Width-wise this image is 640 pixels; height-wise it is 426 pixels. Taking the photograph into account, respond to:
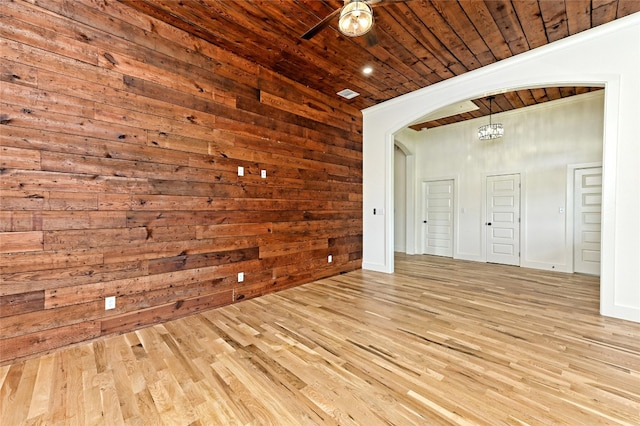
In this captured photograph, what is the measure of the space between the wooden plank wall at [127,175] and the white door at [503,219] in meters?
4.73

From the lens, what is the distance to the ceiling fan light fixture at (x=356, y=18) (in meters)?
2.11

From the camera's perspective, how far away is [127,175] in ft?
9.07

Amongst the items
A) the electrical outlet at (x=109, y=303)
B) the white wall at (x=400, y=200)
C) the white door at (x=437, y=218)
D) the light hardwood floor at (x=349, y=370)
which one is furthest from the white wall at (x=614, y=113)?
the electrical outlet at (x=109, y=303)

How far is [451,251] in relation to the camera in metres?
6.98

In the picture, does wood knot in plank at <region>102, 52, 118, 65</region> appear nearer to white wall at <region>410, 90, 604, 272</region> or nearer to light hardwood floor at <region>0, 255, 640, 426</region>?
light hardwood floor at <region>0, 255, 640, 426</region>

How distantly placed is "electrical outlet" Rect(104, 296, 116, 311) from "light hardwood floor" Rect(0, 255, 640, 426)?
31cm

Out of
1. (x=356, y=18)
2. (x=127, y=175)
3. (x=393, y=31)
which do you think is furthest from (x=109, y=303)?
(x=393, y=31)

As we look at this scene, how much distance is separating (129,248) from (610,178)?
525 cm

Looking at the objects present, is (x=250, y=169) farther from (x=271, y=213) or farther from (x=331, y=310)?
(x=331, y=310)

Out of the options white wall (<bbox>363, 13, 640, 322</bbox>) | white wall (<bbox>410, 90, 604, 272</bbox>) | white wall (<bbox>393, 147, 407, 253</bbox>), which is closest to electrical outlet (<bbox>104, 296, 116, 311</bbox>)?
white wall (<bbox>363, 13, 640, 322</bbox>)

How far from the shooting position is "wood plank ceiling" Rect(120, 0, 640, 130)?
9.02ft

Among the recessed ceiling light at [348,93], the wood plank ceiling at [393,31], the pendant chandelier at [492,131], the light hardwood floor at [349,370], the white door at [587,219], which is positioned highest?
the wood plank ceiling at [393,31]

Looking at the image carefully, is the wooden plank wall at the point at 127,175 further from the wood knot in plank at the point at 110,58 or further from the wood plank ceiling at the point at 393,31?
the wood plank ceiling at the point at 393,31

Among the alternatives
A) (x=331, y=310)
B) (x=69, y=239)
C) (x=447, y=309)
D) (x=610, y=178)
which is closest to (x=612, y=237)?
(x=610, y=178)
